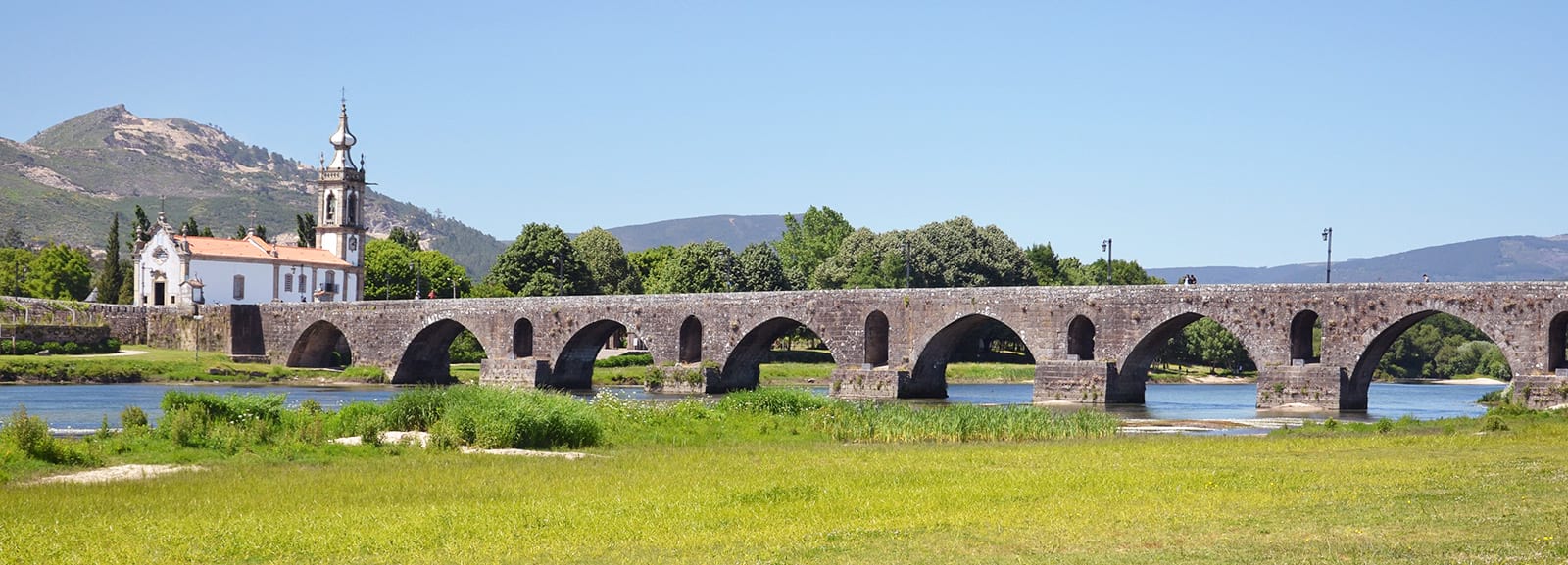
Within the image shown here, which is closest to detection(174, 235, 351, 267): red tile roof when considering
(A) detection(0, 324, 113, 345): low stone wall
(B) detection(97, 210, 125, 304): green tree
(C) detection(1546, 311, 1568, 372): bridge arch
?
(A) detection(0, 324, 113, 345): low stone wall

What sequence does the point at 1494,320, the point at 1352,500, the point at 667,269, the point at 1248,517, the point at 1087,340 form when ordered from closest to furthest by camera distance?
1. the point at 1248,517
2. the point at 1352,500
3. the point at 1494,320
4. the point at 1087,340
5. the point at 667,269

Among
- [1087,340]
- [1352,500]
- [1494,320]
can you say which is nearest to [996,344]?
[1087,340]

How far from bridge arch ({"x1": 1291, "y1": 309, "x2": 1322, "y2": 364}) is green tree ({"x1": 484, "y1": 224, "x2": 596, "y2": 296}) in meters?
63.0

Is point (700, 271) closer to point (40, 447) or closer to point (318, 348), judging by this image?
point (318, 348)

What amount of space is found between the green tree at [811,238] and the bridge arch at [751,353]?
6013cm

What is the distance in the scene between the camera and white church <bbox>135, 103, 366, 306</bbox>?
103 metres

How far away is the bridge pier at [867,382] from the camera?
2707 inches

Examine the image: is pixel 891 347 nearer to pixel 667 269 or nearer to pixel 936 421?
pixel 936 421

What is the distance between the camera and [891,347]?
69938 millimetres

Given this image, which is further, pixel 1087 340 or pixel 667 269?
pixel 667 269


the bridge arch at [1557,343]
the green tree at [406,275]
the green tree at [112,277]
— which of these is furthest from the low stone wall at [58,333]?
the bridge arch at [1557,343]

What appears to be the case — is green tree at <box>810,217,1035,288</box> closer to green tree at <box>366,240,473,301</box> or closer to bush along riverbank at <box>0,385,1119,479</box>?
green tree at <box>366,240,473,301</box>

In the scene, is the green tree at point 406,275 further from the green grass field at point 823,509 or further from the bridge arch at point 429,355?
the green grass field at point 823,509

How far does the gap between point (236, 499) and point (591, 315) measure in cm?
5777
